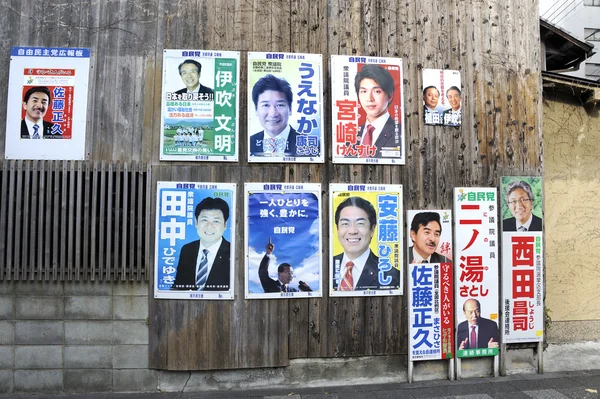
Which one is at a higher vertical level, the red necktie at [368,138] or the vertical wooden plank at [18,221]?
the red necktie at [368,138]

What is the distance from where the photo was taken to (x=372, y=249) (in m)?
6.08

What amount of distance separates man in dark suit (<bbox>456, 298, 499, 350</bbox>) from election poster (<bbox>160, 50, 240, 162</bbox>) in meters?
4.20

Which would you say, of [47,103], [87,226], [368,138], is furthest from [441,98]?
[47,103]

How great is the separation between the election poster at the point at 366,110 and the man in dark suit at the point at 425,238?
932mm

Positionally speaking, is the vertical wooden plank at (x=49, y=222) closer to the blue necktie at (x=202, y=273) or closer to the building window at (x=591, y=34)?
the blue necktie at (x=202, y=273)

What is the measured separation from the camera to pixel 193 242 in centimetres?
580

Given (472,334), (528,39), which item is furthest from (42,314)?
(528,39)

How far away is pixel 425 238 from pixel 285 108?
9.43ft

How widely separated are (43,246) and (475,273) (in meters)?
6.31

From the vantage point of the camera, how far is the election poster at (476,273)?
6.21 meters

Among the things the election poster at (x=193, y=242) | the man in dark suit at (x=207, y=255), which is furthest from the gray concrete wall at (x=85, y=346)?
the man in dark suit at (x=207, y=255)

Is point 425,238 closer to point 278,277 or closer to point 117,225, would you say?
point 278,277

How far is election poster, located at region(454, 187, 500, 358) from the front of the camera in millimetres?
6215

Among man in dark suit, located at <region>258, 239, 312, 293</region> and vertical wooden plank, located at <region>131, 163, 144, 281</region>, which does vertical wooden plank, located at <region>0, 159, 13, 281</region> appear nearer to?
vertical wooden plank, located at <region>131, 163, 144, 281</region>
